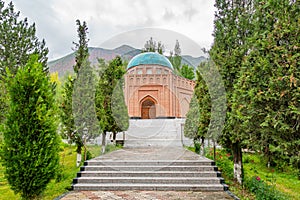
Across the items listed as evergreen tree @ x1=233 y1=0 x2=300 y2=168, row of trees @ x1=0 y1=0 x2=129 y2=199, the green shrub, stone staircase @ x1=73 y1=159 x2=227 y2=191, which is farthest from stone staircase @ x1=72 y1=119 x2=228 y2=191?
evergreen tree @ x1=233 y1=0 x2=300 y2=168

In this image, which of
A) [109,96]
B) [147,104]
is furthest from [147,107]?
[109,96]

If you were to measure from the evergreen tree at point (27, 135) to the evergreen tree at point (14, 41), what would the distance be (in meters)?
6.15

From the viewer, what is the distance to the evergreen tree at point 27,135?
4.03 m

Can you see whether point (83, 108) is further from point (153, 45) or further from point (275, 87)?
point (275, 87)

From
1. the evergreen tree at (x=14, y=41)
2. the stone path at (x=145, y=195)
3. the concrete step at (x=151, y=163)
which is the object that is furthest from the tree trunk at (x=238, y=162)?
the evergreen tree at (x=14, y=41)

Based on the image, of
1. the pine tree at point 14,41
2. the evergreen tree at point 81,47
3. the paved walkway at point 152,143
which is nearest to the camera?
the paved walkway at point 152,143

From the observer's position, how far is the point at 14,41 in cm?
966

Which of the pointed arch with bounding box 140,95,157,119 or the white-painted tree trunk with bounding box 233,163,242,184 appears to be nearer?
the white-painted tree trunk with bounding box 233,163,242,184

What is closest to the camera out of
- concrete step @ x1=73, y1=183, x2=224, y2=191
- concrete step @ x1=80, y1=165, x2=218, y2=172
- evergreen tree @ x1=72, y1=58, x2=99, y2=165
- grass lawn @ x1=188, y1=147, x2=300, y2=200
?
grass lawn @ x1=188, y1=147, x2=300, y2=200

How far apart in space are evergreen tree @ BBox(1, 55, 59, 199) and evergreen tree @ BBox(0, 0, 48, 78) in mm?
6145

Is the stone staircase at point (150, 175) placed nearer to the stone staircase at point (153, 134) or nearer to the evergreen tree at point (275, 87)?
the evergreen tree at point (275, 87)

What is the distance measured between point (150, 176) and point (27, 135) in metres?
2.99

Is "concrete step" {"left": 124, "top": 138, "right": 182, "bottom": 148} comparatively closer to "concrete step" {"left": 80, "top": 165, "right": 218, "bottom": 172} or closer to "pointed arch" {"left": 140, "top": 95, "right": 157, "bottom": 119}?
"pointed arch" {"left": 140, "top": 95, "right": 157, "bottom": 119}

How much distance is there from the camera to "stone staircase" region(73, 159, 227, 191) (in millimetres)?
5242
